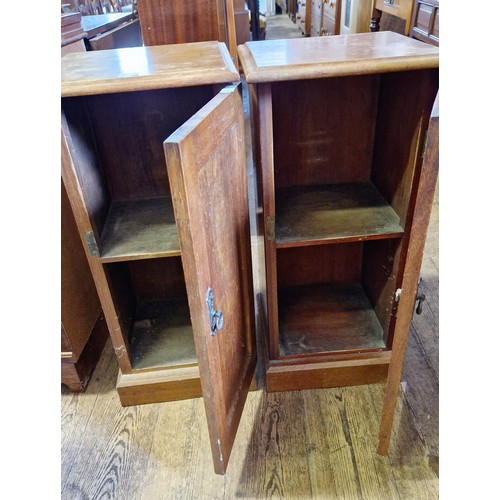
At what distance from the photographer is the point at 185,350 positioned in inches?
51.4

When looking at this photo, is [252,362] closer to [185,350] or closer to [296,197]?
[185,350]

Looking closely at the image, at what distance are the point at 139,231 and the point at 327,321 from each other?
2.32ft

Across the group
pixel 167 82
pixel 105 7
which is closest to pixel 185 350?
pixel 167 82

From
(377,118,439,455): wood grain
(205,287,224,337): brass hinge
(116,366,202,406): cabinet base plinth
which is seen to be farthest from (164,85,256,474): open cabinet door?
(377,118,439,455): wood grain

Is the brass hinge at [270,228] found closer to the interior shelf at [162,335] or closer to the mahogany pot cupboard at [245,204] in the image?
the mahogany pot cupboard at [245,204]

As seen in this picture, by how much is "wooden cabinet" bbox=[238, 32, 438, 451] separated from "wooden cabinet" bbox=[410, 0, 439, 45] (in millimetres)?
1068

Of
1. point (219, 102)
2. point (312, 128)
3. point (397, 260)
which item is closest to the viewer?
point (219, 102)

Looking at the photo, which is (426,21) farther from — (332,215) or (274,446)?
(274,446)

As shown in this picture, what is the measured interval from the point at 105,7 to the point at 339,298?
4519 millimetres

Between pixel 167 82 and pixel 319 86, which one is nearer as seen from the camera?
pixel 167 82

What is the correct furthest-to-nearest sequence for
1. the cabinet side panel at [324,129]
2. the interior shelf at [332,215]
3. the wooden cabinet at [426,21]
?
the wooden cabinet at [426,21] < the cabinet side panel at [324,129] < the interior shelf at [332,215]

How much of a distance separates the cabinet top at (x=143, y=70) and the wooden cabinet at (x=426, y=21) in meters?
1.37

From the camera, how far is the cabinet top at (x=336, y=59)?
0.84 meters

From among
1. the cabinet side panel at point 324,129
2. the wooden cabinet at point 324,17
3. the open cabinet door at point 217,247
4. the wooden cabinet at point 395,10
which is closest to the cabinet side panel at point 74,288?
the open cabinet door at point 217,247
